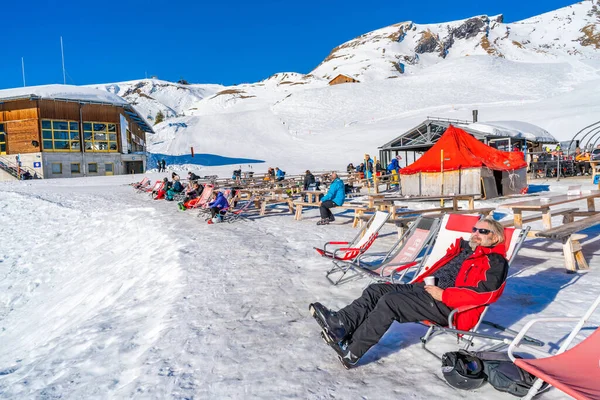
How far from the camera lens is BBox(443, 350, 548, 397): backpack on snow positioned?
2.45 meters

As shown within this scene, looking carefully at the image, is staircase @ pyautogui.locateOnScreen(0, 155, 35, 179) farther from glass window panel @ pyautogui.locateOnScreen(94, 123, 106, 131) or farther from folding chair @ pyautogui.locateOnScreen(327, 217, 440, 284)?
folding chair @ pyautogui.locateOnScreen(327, 217, 440, 284)

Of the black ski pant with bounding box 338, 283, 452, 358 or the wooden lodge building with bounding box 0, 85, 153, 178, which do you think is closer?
the black ski pant with bounding box 338, 283, 452, 358

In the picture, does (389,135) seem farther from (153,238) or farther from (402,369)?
(402,369)

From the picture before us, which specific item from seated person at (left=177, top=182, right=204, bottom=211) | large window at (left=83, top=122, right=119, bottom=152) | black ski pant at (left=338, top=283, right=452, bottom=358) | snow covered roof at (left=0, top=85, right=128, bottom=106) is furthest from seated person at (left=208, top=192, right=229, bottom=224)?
large window at (left=83, top=122, right=119, bottom=152)

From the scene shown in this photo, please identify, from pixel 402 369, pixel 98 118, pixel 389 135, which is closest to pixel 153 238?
pixel 402 369

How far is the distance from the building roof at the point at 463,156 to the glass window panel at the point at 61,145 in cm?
2677

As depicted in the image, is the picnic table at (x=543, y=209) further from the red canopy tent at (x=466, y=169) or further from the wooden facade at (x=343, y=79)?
the wooden facade at (x=343, y=79)

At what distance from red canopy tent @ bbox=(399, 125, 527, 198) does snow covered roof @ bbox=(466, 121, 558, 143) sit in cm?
866

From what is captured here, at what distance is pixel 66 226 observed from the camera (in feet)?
38.2

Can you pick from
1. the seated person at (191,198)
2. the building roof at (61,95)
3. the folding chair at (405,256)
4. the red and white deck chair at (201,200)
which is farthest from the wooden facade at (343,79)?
the folding chair at (405,256)

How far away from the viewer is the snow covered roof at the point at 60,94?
28.0m

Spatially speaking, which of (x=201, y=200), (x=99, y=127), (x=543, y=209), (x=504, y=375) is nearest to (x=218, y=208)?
(x=201, y=200)

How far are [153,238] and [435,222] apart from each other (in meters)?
6.03

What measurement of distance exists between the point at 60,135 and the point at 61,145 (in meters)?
0.75
